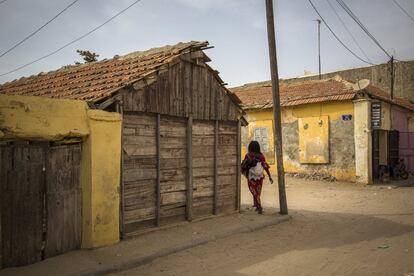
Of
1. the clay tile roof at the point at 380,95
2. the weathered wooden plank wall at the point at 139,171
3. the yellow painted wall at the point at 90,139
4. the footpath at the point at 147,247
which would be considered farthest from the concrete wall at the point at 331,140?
the yellow painted wall at the point at 90,139

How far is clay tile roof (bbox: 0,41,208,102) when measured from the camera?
7.58 metres

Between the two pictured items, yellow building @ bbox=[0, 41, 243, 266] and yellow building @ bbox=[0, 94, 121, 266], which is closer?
yellow building @ bbox=[0, 94, 121, 266]

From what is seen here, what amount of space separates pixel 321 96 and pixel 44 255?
1480 cm

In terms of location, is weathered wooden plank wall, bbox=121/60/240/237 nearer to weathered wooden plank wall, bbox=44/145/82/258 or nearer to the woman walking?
the woman walking

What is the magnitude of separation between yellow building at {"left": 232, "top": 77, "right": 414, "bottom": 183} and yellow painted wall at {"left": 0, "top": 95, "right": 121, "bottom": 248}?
500 inches

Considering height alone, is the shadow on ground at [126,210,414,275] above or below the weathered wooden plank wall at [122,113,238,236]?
below

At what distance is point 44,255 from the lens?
19.9 feet

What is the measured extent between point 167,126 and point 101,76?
194cm

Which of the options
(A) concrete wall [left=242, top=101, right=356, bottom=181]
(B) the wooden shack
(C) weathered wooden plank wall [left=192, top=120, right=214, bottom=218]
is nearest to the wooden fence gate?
(B) the wooden shack

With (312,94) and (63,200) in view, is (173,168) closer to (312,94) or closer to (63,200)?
(63,200)

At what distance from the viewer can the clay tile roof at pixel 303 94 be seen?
1752cm

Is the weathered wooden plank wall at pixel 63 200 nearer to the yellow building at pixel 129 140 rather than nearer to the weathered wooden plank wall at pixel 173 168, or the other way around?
the yellow building at pixel 129 140

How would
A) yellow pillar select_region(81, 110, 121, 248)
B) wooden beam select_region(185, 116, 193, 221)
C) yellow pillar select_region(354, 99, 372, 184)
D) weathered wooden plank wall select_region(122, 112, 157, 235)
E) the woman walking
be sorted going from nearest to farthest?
yellow pillar select_region(81, 110, 121, 248) < weathered wooden plank wall select_region(122, 112, 157, 235) < wooden beam select_region(185, 116, 193, 221) < the woman walking < yellow pillar select_region(354, 99, 372, 184)

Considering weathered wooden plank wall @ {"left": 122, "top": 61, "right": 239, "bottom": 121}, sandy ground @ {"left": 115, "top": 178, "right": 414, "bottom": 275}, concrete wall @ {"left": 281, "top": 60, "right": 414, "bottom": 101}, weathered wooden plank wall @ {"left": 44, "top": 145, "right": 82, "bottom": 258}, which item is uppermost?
concrete wall @ {"left": 281, "top": 60, "right": 414, "bottom": 101}
